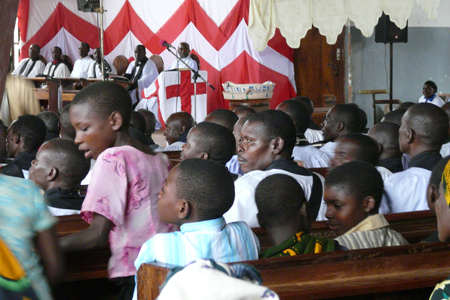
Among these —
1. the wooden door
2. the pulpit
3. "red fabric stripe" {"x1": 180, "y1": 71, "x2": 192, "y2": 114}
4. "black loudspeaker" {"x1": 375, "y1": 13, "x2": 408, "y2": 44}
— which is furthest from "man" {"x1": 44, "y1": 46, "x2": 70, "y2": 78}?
"black loudspeaker" {"x1": 375, "y1": 13, "x2": 408, "y2": 44}

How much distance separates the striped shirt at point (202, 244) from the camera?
4.85 feet

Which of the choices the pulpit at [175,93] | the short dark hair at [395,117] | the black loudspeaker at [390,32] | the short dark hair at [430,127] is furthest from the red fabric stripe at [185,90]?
the short dark hair at [430,127]

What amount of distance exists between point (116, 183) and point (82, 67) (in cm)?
1033

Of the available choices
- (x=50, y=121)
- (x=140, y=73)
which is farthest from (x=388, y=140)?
(x=140, y=73)

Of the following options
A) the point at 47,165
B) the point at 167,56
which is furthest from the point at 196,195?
the point at 167,56

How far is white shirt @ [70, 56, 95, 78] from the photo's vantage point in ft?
37.2

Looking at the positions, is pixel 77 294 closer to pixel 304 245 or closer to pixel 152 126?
pixel 304 245

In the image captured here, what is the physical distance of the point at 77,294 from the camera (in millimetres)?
1979

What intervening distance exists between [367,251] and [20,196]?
32.4 inches

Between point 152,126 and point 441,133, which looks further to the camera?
point 152,126

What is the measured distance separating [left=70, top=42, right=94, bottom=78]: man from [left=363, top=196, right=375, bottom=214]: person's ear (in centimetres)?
1001

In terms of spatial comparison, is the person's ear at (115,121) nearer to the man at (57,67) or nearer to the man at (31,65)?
the man at (57,67)

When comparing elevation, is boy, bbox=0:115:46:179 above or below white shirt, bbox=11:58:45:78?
below

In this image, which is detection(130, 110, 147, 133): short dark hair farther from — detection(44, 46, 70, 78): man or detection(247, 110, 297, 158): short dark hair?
detection(44, 46, 70, 78): man
